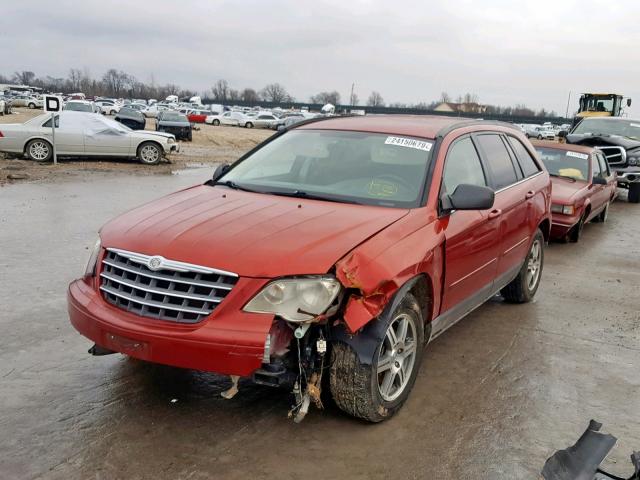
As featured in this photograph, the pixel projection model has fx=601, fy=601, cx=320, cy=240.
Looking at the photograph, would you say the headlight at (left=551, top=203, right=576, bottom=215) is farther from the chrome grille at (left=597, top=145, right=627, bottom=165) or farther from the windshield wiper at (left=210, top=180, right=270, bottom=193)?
the chrome grille at (left=597, top=145, right=627, bottom=165)

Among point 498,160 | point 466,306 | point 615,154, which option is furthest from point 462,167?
point 615,154

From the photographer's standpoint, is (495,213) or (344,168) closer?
(344,168)

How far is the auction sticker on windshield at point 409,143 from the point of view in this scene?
14.4ft

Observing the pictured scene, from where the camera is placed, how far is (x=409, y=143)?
4.45m

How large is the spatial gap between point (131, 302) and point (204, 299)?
0.47 metres

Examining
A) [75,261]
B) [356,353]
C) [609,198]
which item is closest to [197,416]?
[356,353]

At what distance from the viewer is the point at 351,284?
3.14 meters

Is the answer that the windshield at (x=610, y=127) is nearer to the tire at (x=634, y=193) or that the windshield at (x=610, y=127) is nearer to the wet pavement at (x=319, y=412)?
the tire at (x=634, y=193)

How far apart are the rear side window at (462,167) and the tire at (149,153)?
49.1 feet

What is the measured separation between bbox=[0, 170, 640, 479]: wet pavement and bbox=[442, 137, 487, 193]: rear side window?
135 cm

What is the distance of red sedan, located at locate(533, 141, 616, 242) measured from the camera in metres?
9.27

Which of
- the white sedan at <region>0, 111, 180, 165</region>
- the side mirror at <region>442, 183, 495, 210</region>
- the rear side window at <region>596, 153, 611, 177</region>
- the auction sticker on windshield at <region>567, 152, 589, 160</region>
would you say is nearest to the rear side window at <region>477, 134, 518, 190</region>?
the side mirror at <region>442, 183, 495, 210</region>

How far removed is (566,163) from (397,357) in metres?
8.46

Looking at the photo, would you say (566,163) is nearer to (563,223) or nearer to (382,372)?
(563,223)
